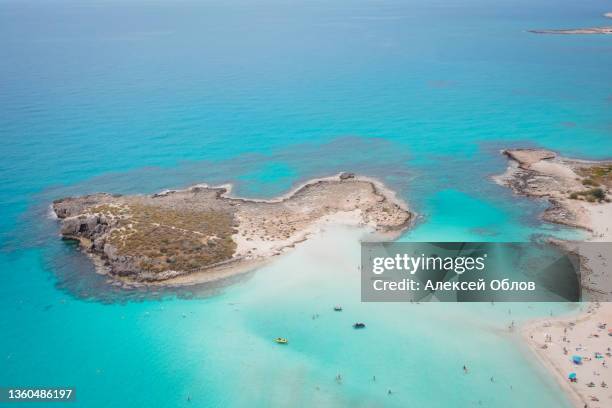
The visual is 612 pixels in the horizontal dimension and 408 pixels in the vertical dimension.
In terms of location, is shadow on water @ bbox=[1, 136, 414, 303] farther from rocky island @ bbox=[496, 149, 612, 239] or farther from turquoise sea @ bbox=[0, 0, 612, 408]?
rocky island @ bbox=[496, 149, 612, 239]

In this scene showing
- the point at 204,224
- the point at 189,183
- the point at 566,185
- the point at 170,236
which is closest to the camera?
the point at 170,236

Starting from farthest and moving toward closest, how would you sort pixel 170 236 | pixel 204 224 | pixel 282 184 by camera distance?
1. pixel 282 184
2. pixel 204 224
3. pixel 170 236

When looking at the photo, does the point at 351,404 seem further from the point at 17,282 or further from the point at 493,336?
the point at 17,282

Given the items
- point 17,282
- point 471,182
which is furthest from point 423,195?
point 17,282

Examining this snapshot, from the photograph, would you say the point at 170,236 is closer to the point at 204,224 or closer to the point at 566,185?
the point at 204,224

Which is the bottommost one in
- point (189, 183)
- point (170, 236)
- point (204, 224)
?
point (170, 236)

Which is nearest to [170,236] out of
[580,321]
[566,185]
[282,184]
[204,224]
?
[204,224]

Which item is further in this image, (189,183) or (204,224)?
(189,183)
